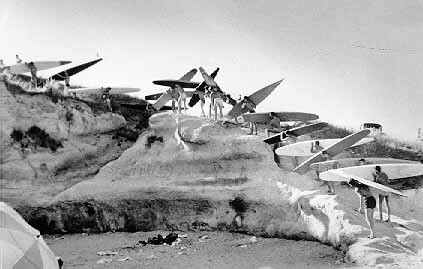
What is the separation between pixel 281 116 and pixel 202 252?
325 inches

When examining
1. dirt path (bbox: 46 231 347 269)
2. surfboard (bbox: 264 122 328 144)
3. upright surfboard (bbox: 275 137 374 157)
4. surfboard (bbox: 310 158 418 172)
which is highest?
surfboard (bbox: 264 122 328 144)

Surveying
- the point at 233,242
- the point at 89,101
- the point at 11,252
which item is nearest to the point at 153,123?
the point at 89,101

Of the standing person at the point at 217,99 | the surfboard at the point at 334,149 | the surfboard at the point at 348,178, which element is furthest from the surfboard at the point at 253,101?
the surfboard at the point at 348,178

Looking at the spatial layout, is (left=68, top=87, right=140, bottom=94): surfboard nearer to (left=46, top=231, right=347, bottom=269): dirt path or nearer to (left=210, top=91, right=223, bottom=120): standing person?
(left=210, top=91, right=223, bottom=120): standing person

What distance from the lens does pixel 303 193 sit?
1738 centimetres

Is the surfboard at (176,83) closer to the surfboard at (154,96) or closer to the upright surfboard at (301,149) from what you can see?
the surfboard at (154,96)

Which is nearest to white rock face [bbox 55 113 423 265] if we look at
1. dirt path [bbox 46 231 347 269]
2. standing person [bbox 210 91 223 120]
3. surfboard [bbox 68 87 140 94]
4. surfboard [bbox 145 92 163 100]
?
dirt path [bbox 46 231 347 269]

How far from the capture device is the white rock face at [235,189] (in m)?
15.3

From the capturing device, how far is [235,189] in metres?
18.9

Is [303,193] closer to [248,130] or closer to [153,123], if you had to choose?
[248,130]

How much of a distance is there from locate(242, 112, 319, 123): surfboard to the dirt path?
5.54m

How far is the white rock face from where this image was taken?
Answer: 50.2 ft

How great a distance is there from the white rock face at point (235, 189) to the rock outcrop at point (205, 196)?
35 mm

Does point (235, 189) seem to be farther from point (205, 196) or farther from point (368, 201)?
point (368, 201)
